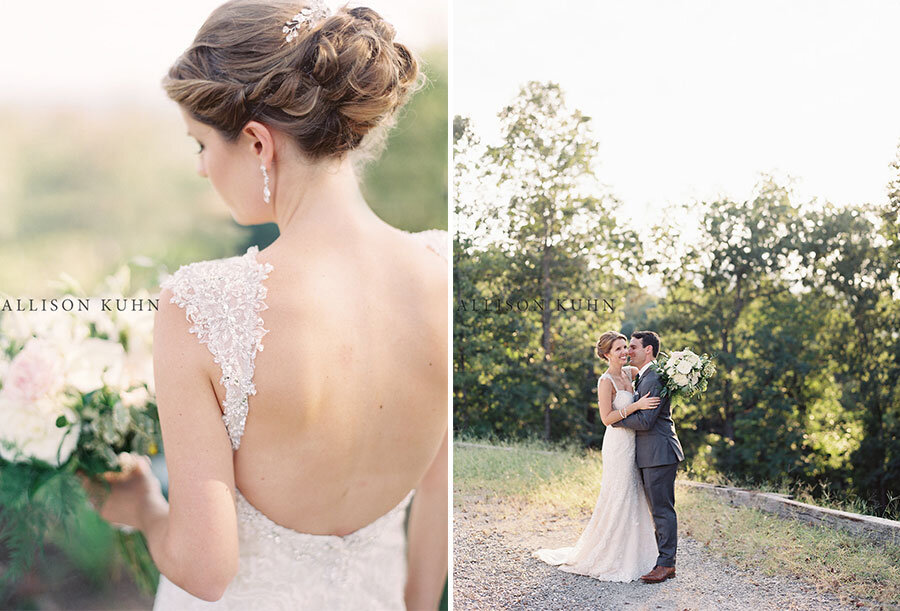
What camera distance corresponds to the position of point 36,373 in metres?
2.54

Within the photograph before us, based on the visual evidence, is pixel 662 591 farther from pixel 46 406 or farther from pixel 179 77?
pixel 179 77

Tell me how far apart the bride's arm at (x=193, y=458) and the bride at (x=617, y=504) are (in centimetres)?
167

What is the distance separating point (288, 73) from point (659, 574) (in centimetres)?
236

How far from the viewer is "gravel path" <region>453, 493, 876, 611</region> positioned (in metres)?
3.16

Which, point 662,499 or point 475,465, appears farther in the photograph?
point 475,465

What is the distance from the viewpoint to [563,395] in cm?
331

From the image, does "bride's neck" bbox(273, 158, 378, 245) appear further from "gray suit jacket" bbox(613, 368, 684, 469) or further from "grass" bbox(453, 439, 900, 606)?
"grass" bbox(453, 439, 900, 606)

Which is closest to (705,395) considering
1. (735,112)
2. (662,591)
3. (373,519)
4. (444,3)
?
(662,591)

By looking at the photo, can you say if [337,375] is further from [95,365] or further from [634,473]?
[634,473]

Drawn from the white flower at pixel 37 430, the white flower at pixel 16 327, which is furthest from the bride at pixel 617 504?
the white flower at pixel 16 327

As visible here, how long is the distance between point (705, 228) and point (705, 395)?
68 centimetres

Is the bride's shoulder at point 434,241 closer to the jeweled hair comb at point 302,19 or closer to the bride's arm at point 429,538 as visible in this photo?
the jeweled hair comb at point 302,19

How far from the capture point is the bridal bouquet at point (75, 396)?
8.21ft

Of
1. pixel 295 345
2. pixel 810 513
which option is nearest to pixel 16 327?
pixel 295 345
